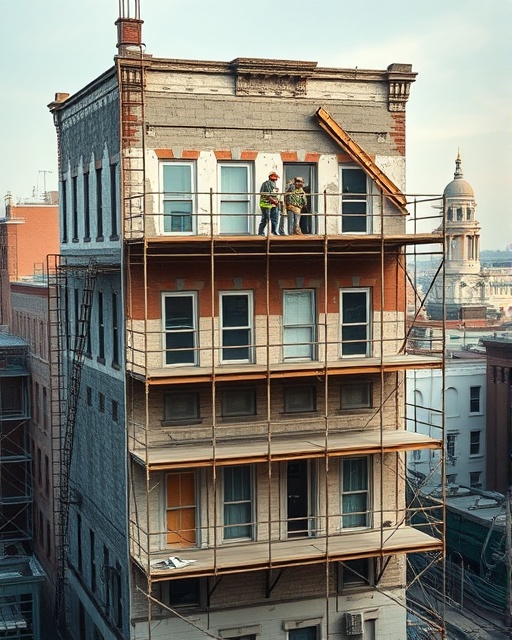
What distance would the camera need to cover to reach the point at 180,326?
87.4ft

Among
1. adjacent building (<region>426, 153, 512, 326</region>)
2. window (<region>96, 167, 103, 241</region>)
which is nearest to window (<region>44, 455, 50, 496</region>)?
window (<region>96, 167, 103, 241</region>)

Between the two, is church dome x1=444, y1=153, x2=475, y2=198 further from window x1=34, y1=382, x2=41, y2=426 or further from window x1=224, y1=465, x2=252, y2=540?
window x1=224, y1=465, x2=252, y2=540

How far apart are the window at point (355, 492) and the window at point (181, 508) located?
414cm

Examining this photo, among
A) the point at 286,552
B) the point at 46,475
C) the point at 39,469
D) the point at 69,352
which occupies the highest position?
the point at 69,352

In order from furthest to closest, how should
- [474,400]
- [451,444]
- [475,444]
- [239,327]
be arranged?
[475,444], [474,400], [451,444], [239,327]

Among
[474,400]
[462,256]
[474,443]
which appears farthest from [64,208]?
[462,256]

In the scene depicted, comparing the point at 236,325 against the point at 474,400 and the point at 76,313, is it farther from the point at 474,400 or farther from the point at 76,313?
the point at 474,400

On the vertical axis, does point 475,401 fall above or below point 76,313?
below

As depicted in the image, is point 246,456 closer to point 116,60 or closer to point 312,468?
point 312,468

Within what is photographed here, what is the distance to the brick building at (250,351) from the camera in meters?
26.1

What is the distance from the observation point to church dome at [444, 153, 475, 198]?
165 meters

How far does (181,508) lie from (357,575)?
5.29m

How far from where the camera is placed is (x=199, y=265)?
87.1 ft

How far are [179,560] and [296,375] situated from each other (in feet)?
17.4
